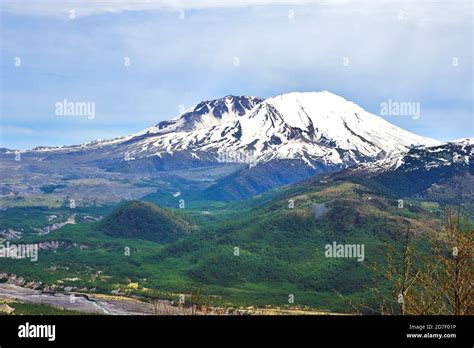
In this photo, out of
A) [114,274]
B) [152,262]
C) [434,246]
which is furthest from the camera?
[152,262]
